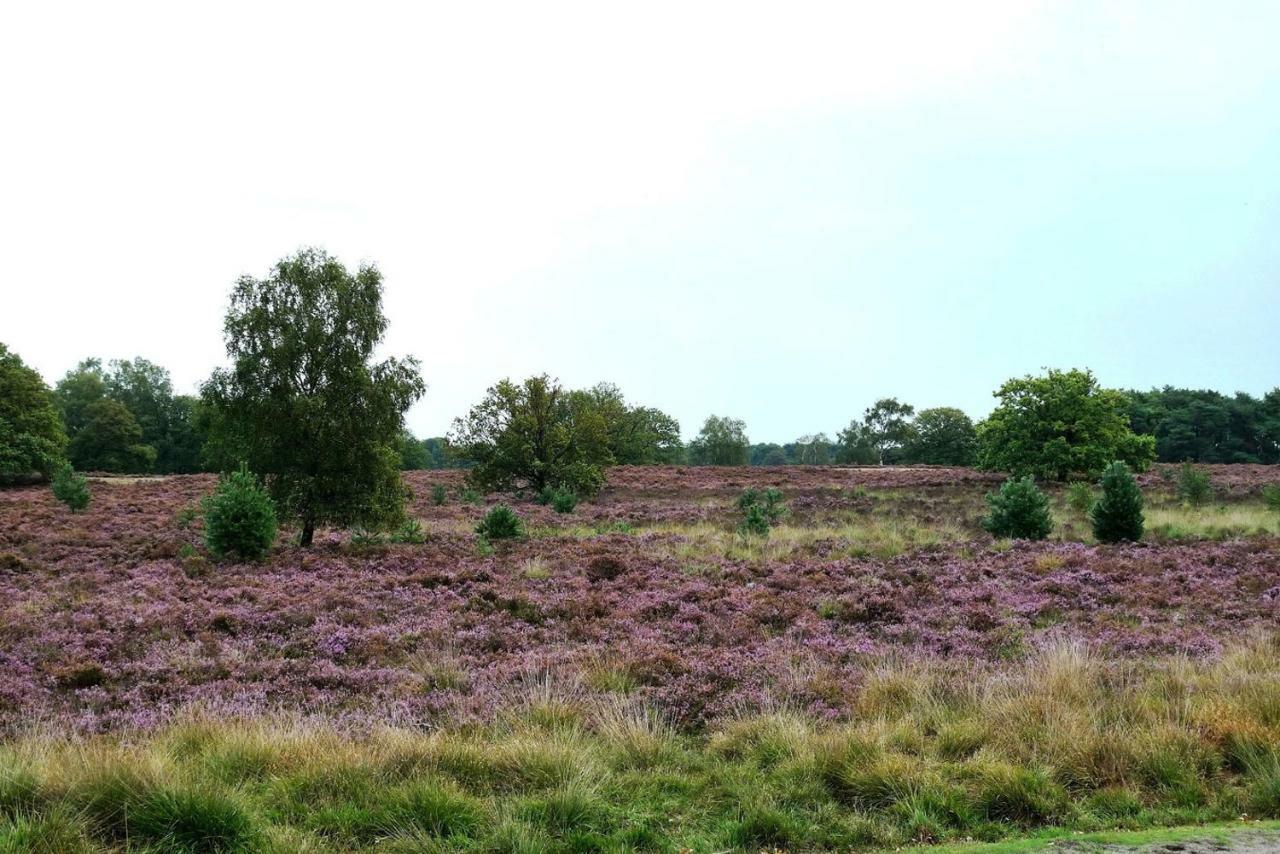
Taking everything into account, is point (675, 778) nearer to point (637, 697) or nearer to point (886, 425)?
point (637, 697)

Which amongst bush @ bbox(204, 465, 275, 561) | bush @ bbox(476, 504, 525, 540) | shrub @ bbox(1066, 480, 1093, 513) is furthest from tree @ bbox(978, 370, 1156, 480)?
bush @ bbox(204, 465, 275, 561)

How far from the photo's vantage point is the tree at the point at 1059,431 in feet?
130

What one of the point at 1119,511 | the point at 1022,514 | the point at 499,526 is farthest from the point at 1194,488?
the point at 499,526

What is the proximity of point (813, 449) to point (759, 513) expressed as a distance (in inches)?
5069

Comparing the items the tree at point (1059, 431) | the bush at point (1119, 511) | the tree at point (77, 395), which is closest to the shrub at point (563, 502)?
the bush at point (1119, 511)

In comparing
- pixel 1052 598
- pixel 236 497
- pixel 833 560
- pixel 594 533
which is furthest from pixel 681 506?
pixel 1052 598

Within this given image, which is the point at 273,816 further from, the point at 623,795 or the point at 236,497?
the point at 236,497

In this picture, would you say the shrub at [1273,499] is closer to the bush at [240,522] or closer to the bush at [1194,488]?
the bush at [1194,488]

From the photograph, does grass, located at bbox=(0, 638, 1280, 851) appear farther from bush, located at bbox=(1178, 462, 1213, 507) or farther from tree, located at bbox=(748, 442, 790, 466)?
tree, located at bbox=(748, 442, 790, 466)

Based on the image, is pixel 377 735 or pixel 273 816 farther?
pixel 377 735

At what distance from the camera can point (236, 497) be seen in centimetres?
1808

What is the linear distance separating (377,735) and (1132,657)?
324 inches

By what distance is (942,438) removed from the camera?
93562 mm

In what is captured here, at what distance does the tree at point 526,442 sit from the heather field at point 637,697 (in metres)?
20.7
